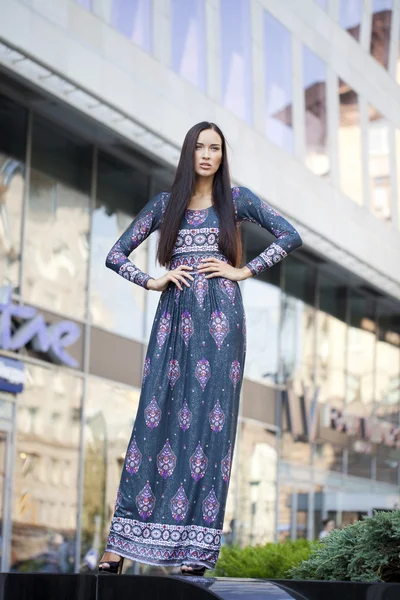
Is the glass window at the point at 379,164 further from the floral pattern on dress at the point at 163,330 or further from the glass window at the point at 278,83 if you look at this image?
the floral pattern on dress at the point at 163,330

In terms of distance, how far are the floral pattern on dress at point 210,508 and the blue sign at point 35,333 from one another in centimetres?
1062

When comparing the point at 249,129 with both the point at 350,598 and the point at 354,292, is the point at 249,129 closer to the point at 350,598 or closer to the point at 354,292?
the point at 354,292

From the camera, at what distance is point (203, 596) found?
3496mm

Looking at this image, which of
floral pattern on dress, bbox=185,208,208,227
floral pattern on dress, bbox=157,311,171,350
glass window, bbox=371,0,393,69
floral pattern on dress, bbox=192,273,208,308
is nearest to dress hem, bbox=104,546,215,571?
floral pattern on dress, bbox=157,311,171,350

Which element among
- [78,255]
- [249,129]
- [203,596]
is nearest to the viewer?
[203,596]

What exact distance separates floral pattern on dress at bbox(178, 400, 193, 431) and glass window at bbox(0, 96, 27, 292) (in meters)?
10.8

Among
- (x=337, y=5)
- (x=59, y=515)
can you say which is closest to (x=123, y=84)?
(x=59, y=515)

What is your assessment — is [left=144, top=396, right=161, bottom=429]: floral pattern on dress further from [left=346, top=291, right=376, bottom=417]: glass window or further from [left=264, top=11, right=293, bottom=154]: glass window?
[left=346, top=291, right=376, bottom=417]: glass window

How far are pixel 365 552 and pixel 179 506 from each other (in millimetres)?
802

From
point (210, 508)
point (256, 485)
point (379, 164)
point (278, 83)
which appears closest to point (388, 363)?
point (379, 164)

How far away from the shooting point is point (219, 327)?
5004mm

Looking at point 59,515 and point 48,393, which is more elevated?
point 48,393

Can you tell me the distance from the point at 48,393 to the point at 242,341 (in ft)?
37.5

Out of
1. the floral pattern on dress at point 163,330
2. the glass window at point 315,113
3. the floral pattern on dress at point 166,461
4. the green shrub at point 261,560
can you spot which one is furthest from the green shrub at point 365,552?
the glass window at point 315,113
